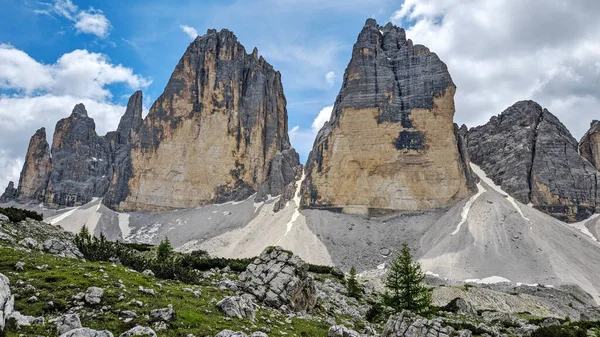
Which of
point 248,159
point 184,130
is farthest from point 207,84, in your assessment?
point 248,159

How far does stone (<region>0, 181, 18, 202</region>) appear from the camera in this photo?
18050 cm

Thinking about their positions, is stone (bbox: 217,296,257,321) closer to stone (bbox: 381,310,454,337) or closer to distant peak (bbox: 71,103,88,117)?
stone (bbox: 381,310,454,337)

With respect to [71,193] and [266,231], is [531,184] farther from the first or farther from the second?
[71,193]

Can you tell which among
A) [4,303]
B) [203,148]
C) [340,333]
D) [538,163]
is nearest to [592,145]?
[538,163]

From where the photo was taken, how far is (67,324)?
1222cm

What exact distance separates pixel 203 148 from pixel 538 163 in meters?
109

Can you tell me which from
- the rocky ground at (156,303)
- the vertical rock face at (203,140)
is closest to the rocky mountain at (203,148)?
the vertical rock face at (203,140)

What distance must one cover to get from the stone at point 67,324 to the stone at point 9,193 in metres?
200

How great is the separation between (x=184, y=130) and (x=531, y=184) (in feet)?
377

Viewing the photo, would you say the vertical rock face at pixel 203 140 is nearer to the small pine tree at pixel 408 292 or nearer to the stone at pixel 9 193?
the stone at pixel 9 193

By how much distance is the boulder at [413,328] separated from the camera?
59.0 ft

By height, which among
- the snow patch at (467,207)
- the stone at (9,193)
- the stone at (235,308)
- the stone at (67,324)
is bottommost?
the stone at (235,308)

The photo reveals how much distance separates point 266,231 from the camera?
11625cm

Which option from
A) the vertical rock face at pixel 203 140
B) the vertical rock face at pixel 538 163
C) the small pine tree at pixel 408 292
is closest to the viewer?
the small pine tree at pixel 408 292
